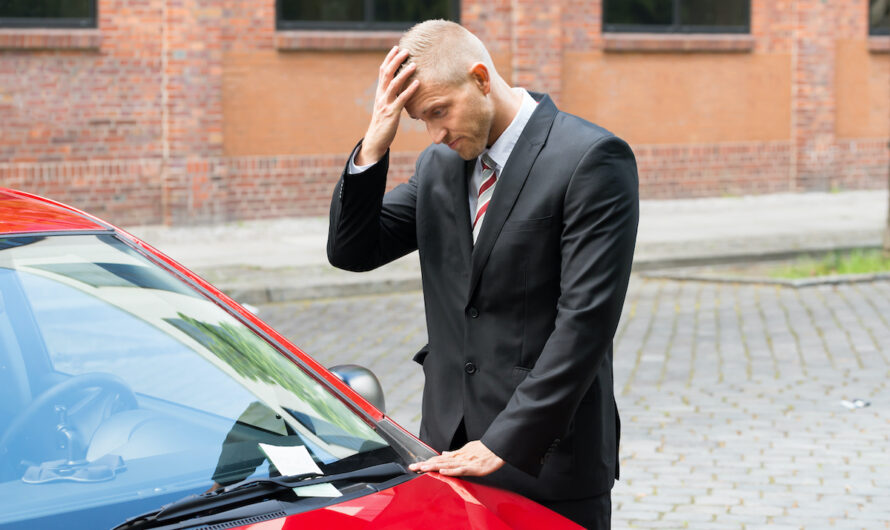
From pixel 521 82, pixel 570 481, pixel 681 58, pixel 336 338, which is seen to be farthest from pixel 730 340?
pixel 681 58

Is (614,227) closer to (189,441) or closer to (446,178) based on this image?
(446,178)

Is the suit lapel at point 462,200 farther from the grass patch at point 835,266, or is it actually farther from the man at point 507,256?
the grass patch at point 835,266

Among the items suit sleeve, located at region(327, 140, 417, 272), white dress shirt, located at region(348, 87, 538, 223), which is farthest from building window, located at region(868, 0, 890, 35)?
white dress shirt, located at region(348, 87, 538, 223)

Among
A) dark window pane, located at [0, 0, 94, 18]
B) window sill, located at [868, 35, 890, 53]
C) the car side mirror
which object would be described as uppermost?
dark window pane, located at [0, 0, 94, 18]

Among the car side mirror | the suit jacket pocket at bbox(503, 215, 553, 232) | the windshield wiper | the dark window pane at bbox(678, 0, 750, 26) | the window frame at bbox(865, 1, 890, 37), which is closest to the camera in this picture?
the windshield wiper

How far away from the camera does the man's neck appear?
2.91 meters

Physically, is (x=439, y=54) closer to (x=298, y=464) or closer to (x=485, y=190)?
(x=485, y=190)

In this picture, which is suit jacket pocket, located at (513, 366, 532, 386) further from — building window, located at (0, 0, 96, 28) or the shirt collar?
building window, located at (0, 0, 96, 28)

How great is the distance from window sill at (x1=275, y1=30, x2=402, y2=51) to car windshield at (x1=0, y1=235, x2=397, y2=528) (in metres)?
12.6

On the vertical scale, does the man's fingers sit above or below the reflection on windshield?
above

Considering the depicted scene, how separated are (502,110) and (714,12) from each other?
51.9ft

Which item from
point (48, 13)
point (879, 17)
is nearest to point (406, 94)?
point (48, 13)

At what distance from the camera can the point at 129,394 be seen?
9.28 feet

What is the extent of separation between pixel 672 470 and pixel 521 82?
11.3 m
